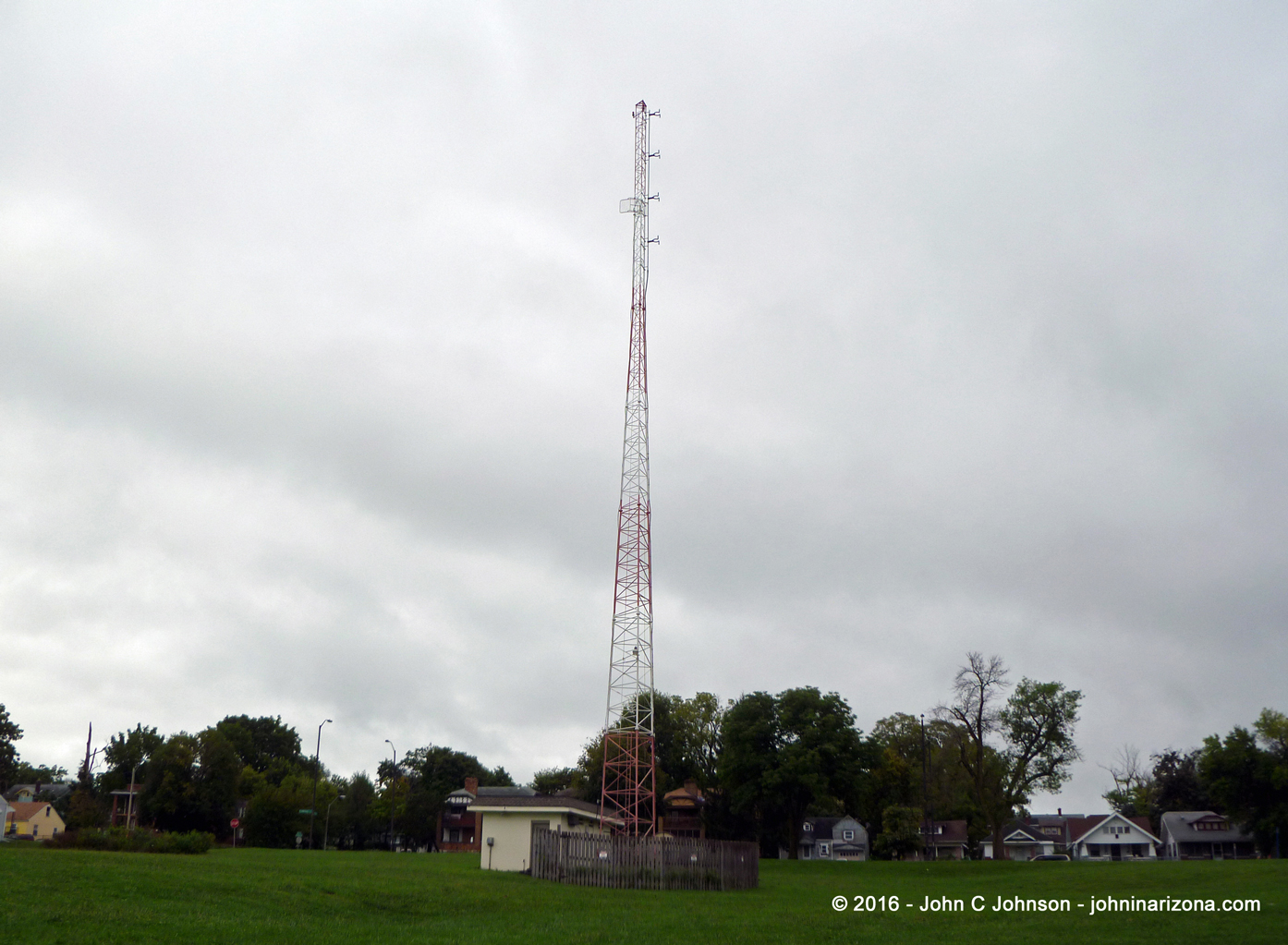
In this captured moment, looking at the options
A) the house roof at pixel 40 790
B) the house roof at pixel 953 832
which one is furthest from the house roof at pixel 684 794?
the house roof at pixel 40 790

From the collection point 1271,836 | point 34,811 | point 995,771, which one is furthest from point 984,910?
point 34,811

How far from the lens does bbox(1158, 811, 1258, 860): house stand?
85812mm

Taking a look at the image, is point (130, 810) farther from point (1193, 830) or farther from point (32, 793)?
point (1193, 830)

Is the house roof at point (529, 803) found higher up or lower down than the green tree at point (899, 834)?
higher up

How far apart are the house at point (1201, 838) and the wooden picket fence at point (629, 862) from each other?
74940 millimetres

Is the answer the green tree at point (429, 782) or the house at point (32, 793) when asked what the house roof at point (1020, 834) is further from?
the house at point (32, 793)

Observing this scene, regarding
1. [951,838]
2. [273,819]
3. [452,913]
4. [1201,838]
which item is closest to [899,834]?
[951,838]

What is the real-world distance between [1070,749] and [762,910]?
46.1 meters

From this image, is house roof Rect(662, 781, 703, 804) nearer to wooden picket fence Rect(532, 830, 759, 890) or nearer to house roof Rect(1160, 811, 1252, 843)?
wooden picket fence Rect(532, 830, 759, 890)

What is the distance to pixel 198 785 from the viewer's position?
194ft

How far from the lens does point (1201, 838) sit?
8669 cm

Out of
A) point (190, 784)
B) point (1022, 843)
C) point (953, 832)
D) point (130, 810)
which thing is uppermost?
point (190, 784)

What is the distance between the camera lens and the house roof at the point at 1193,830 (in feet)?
283

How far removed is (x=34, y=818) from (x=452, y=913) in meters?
69.1
